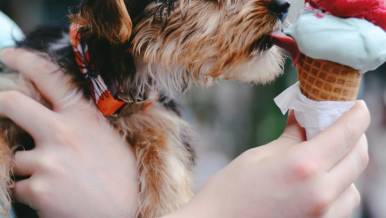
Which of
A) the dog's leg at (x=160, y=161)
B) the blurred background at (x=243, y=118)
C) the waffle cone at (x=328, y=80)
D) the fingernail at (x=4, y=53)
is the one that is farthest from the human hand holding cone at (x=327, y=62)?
the blurred background at (x=243, y=118)

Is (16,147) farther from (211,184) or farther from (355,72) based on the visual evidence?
(355,72)

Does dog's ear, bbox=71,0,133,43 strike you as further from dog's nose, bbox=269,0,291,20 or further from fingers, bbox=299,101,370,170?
fingers, bbox=299,101,370,170

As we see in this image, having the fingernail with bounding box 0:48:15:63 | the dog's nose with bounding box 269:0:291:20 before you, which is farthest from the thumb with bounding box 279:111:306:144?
the fingernail with bounding box 0:48:15:63

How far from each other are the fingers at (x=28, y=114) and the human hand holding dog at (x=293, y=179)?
552 millimetres

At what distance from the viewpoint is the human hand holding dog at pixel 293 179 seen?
1.05 metres

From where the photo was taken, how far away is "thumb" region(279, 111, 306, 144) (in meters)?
1.20

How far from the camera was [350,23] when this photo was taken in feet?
3.67

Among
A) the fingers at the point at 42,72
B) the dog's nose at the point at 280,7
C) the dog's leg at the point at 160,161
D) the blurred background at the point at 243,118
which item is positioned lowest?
the blurred background at the point at 243,118

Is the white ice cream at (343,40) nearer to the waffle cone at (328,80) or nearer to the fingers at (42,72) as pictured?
the waffle cone at (328,80)

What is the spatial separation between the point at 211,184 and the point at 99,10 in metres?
0.69

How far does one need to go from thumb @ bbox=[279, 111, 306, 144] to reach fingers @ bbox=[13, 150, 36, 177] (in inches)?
27.2

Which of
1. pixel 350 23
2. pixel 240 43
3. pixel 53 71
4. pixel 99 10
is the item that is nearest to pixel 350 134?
pixel 350 23

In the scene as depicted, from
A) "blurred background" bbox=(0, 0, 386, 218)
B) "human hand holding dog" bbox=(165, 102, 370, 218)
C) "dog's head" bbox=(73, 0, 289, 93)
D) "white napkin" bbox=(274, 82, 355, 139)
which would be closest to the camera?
"human hand holding dog" bbox=(165, 102, 370, 218)

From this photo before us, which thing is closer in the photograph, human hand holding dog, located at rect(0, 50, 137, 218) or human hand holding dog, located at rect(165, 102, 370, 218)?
human hand holding dog, located at rect(165, 102, 370, 218)
